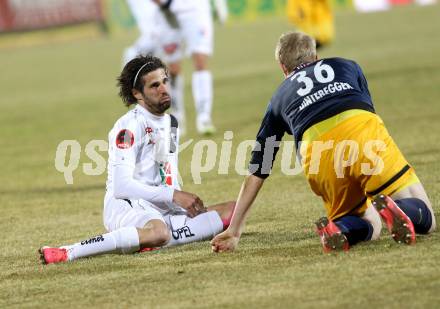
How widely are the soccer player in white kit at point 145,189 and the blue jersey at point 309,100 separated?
57 centimetres

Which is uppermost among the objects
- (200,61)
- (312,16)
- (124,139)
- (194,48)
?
(312,16)

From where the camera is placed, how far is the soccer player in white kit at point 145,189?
6457 mm

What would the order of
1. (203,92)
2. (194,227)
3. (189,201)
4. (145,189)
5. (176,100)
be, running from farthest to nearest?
1. (176,100)
2. (203,92)
3. (194,227)
4. (145,189)
5. (189,201)

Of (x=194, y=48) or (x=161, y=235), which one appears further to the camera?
(x=194, y=48)

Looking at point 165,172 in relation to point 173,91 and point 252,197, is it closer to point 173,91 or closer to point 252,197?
point 252,197

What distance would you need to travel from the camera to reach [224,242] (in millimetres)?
6289

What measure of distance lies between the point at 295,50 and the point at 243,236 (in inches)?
51.2

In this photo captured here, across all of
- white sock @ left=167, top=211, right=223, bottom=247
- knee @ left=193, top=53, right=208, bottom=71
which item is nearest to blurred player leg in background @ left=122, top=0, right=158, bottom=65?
knee @ left=193, top=53, right=208, bottom=71

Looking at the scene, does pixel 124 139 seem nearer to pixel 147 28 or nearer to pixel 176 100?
pixel 176 100

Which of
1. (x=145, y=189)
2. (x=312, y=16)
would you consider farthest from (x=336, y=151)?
(x=312, y=16)

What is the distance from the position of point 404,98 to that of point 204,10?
307 cm

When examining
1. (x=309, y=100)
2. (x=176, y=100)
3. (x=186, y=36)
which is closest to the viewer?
(x=309, y=100)

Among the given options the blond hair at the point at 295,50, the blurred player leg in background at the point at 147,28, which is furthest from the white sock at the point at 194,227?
the blurred player leg in background at the point at 147,28

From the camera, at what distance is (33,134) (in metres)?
14.9
